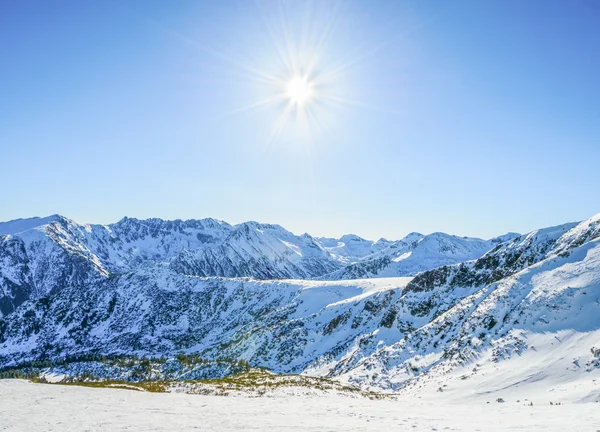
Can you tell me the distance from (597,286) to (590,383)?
1945 centimetres

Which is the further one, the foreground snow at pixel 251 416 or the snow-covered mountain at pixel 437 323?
the snow-covered mountain at pixel 437 323

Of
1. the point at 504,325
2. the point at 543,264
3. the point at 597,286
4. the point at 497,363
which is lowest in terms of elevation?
the point at 497,363

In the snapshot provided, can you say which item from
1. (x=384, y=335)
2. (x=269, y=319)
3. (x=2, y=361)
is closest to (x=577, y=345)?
(x=384, y=335)

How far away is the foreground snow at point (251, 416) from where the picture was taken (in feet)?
55.9

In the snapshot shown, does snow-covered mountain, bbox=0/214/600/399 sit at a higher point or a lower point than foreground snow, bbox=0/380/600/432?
higher

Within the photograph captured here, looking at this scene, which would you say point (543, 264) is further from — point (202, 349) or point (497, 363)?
point (202, 349)

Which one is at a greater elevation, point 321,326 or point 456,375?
point 321,326

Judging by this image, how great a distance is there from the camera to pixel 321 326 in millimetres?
111875

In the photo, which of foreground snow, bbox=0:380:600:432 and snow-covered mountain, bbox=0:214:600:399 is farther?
snow-covered mountain, bbox=0:214:600:399

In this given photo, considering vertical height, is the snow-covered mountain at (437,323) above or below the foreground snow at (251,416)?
above

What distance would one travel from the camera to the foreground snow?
55.9 feet

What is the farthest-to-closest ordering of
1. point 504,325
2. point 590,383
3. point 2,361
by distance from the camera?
point 2,361
point 504,325
point 590,383

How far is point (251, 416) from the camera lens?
70.7 ft

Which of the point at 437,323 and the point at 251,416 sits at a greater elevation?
the point at 437,323
